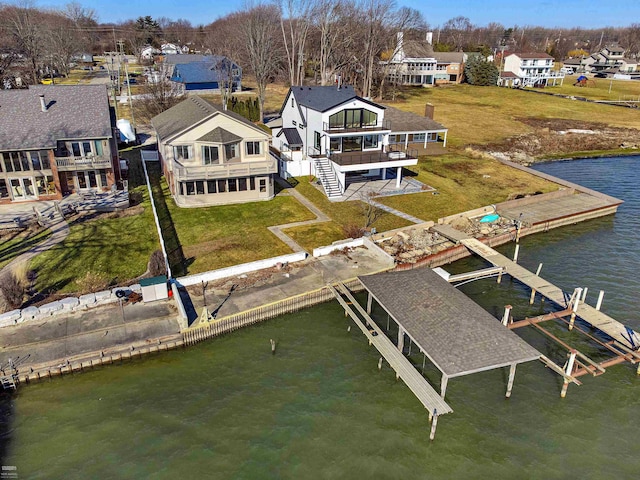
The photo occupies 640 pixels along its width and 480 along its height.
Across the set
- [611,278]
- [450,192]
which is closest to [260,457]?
[611,278]

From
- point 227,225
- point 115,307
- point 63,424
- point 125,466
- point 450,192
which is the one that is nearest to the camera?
point 125,466

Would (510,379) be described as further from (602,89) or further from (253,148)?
(602,89)

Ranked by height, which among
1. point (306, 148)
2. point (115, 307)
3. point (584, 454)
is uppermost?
point (306, 148)

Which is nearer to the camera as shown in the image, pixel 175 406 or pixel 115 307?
pixel 175 406

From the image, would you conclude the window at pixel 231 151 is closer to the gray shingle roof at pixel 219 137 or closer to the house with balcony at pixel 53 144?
the gray shingle roof at pixel 219 137

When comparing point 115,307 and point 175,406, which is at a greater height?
point 115,307

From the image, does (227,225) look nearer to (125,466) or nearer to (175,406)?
(175,406)

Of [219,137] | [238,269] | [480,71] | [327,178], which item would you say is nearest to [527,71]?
[480,71]
